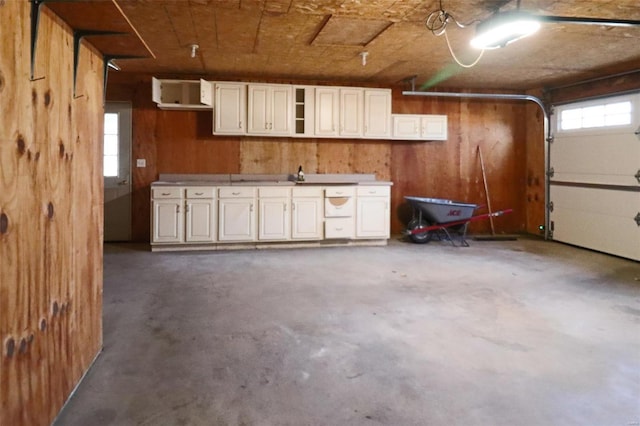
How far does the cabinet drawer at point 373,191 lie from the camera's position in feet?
22.0

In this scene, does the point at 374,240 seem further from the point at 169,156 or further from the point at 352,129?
the point at 169,156

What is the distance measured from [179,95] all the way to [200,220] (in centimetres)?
190

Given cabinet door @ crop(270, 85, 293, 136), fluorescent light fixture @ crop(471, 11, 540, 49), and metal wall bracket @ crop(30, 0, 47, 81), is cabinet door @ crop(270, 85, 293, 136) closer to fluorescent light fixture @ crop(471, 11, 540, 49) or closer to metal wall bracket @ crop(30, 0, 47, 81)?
fluorescent light fixture @ crop(471, 11, 540, 49)

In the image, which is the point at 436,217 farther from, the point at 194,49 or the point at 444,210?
the point at 194,49

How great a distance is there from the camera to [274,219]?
643cm

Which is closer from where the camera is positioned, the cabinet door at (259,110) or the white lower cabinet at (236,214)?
the white lower cabinet at (236,214)

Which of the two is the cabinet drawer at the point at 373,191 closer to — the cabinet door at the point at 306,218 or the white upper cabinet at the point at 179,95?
the cabinet door at the point at 306,218

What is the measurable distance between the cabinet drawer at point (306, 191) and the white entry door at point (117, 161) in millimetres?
2434

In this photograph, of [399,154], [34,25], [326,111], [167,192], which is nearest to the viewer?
[34,25]

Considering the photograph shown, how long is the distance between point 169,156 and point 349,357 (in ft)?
16.3

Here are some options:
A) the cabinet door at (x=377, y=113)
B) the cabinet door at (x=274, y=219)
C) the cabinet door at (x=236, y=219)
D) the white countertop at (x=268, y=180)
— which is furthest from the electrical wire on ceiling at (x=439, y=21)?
the cabinet door at (x=236, y=219)

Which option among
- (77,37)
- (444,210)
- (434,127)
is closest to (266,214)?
(444,210)

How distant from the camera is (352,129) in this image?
695 centimetres

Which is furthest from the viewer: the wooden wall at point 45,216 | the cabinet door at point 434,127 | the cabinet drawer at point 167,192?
the cabinet door at point 434,127
